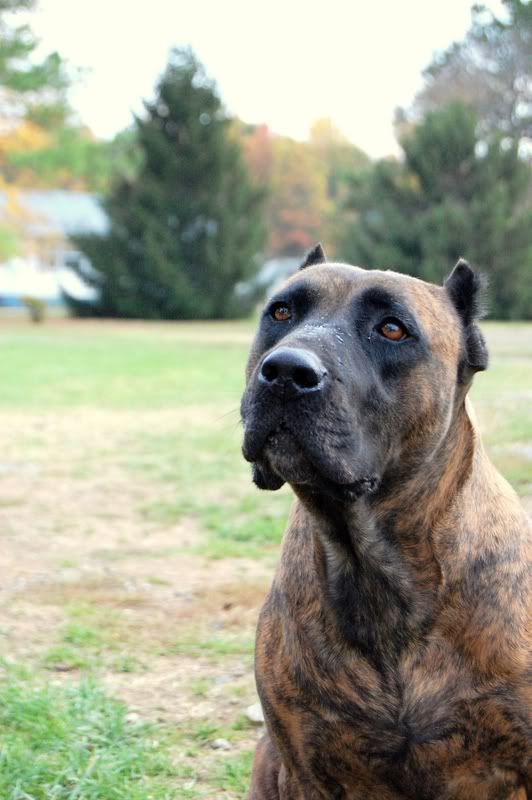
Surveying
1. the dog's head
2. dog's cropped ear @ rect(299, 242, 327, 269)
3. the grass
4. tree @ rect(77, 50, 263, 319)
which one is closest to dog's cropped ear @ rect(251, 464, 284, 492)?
the dog's head

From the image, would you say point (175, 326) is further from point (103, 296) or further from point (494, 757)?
point (494, 757)

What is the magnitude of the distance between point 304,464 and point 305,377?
242 millimetres

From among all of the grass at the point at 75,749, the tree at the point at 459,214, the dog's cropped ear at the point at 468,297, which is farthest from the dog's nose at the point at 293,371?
the tree at the point at 459,214

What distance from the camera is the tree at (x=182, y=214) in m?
35.5

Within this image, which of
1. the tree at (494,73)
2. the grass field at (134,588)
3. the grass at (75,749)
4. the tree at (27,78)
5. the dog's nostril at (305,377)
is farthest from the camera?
the tree at (494,73)

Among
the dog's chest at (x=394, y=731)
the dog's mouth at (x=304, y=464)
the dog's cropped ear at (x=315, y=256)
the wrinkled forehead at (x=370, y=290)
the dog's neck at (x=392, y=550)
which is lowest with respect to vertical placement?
the dog's chest at (x=394, y=731)

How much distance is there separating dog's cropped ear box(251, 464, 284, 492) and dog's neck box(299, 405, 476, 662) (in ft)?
0.32

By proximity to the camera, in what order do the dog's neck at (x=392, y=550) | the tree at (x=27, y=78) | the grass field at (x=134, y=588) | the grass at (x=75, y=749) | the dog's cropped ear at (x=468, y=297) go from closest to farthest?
1. the dog's neck at (x=392, y=550)
2. the dog's cropped ear at (x=468, y=297)
3. the grass at (x=75, y=749)
4. the grass field at (x=134, y=588)
5. the tree at (x=27, y=78)

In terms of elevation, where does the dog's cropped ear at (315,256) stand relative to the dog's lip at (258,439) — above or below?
above

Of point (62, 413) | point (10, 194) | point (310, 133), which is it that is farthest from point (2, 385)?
point (310, 133)

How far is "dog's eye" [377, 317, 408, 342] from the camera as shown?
2.61 m

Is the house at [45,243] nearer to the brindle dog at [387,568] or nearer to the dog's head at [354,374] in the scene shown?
the dog's head at [354,374]

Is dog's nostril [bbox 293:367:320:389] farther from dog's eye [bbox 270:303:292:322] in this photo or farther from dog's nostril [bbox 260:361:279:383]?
dog's eye [bbox 270:303:292:322]

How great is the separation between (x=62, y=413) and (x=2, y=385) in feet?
11.5
